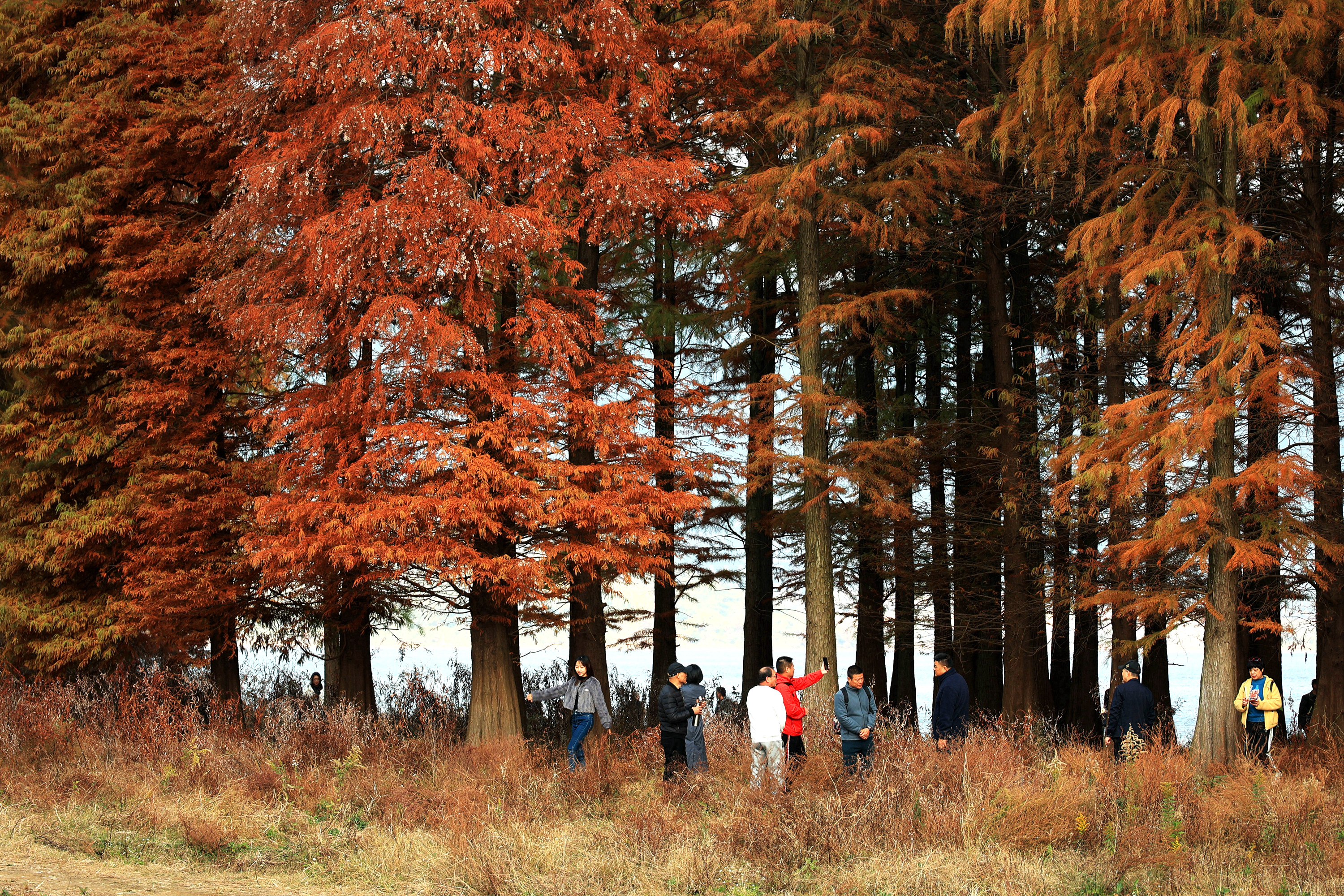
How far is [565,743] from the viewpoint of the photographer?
54.9 feet

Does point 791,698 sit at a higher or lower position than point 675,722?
higher

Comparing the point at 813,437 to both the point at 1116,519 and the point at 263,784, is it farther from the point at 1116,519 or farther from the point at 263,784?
the point at 263,784

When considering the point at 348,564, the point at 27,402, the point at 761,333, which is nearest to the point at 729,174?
the point at 761,333

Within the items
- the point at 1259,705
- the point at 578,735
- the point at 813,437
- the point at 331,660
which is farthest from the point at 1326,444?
the point at 331,660

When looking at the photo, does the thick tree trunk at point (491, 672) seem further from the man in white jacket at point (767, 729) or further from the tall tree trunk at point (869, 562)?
the tall tree trunk at point (869, 562)

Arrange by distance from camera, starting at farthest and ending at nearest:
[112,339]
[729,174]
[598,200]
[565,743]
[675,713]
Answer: [729,174] < [112,339] < [565,743] < [598,200] < [675,713]

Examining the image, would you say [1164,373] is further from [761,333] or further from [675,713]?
[761,333]

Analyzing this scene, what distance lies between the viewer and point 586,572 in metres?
16.1

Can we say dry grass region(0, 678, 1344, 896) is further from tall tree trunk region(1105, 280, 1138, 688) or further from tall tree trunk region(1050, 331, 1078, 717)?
tall tree trunk region(1050, 331, 1078, 717)

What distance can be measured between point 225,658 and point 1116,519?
1492 centimetres

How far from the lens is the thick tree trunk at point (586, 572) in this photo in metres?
15.3

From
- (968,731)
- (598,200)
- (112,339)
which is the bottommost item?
(968,731)

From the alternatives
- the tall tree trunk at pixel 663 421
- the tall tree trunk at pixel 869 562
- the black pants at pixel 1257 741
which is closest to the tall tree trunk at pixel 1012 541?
the tall tree trunk at pixel 869 562

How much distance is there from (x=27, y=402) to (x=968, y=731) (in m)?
16.4
